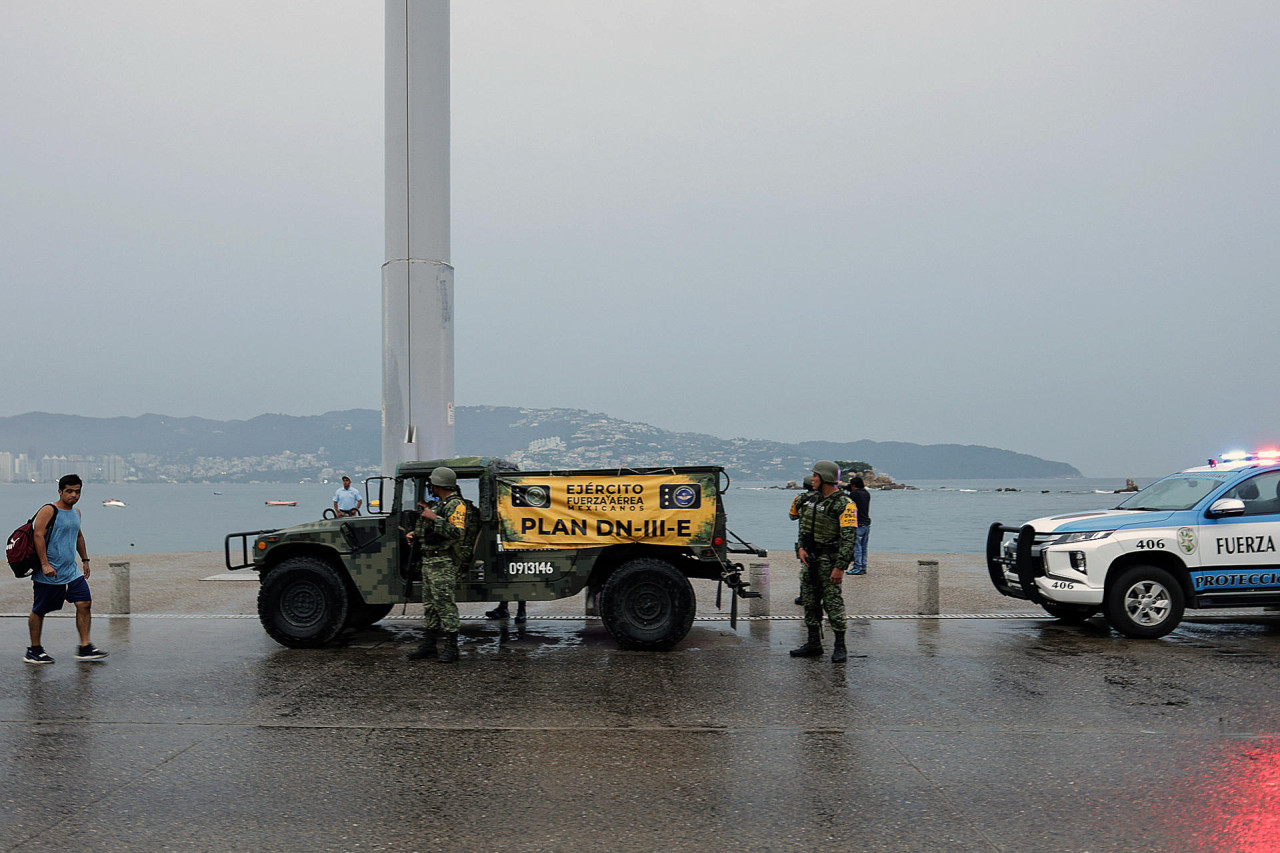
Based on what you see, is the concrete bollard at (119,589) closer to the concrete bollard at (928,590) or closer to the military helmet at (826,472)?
the military helmet at (826,472)

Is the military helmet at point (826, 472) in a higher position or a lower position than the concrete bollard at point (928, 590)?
higher

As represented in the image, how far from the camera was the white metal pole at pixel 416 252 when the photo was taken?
45.4 ft

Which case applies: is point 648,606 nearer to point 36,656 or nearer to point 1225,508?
point 36,656

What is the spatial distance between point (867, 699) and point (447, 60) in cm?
1217

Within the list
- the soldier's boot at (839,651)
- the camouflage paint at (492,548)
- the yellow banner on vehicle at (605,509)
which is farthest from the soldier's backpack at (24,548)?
the soldier's boot at (839,651)

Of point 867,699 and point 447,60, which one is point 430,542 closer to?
point 867,699

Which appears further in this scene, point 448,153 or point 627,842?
point 448,153

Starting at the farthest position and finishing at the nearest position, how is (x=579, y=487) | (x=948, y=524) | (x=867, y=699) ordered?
(x=948, y=524) < (x=579, y=487) < (x=867, y=699)

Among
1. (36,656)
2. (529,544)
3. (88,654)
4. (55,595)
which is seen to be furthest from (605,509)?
(36,656)

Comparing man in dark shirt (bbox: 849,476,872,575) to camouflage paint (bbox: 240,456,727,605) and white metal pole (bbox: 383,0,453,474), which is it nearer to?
camouflage paint (bbox: 240,456,727,605)

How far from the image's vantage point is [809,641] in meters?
8.56

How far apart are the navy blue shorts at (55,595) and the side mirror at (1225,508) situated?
37.2ft

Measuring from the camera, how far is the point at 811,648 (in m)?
8.50

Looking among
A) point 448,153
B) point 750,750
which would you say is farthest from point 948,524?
point 750,750
